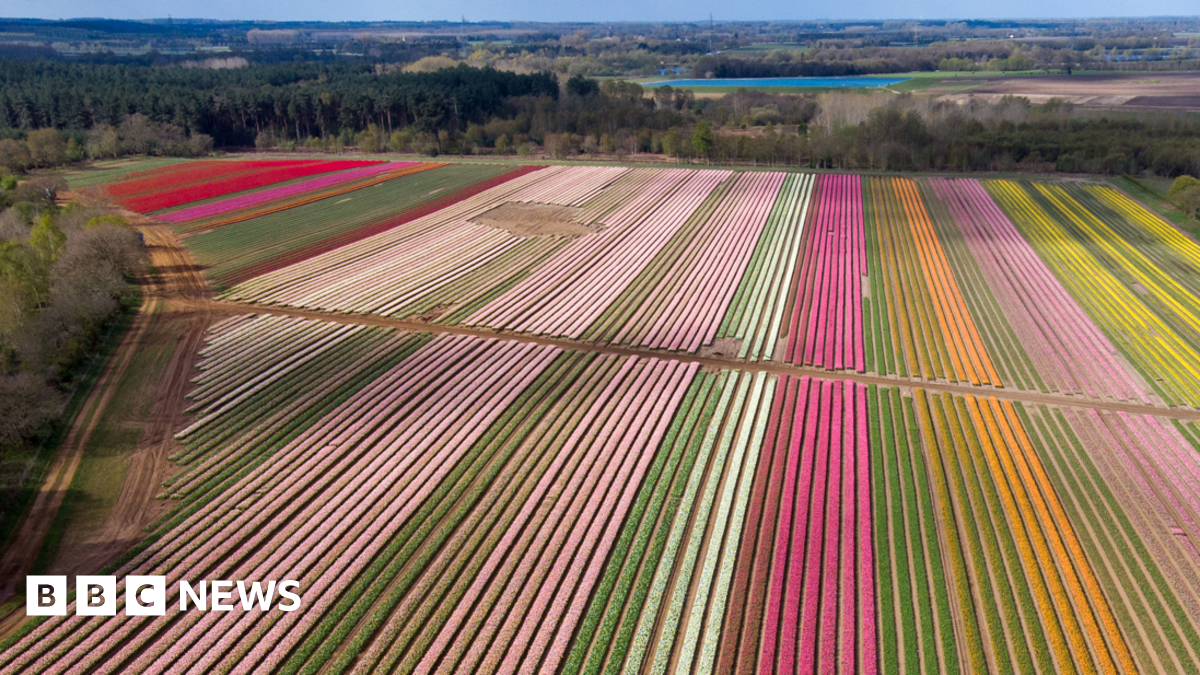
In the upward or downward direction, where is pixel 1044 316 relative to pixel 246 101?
downward

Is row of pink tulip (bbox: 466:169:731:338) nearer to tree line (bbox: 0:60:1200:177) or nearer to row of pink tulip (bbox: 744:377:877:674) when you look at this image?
row of pink tulip (bbox: 744:377:877:674)

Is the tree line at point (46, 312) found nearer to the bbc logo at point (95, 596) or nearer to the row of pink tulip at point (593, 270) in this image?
the bbc logo at point (95, 596)

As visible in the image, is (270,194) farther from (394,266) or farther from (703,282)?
(703,282)

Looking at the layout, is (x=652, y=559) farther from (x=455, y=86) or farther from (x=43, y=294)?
(x=455, y=86)

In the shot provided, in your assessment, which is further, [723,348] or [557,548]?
[723,348]

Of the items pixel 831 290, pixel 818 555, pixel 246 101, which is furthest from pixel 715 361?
pixel 246 101

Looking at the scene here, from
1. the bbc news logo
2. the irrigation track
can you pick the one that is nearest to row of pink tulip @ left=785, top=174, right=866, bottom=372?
the irrigation track

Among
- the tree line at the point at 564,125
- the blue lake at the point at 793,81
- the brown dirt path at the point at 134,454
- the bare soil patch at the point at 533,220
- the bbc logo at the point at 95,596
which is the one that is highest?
the blue lake at the point at 793,81

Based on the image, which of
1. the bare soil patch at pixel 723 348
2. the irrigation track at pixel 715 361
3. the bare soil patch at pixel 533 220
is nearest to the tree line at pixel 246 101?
the bare soil patch at pixel 533 220
